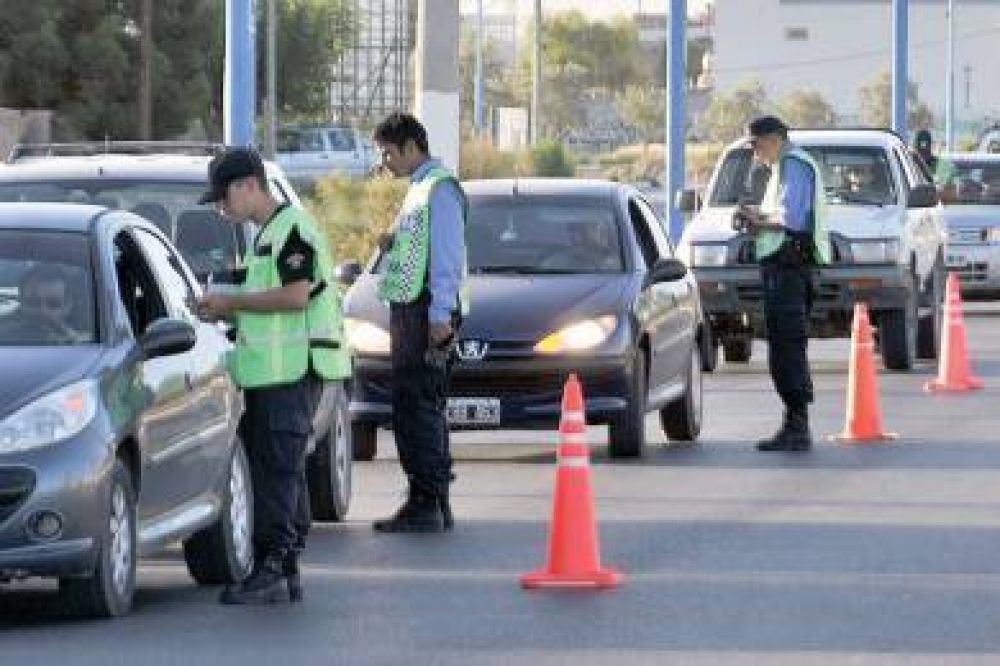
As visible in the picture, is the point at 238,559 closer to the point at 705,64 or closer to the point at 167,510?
the point at 167,510

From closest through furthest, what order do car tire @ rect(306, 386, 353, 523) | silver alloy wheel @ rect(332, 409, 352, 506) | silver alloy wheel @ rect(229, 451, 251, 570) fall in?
1. silver alloy wheel @ rect(229, 451, 251, 570)
2. car tire @ rect(306, 386, 353, 523)
3. silver alloy wheel @ rect(332, 409, 352, 506)

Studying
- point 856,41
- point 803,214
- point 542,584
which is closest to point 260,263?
point 542,584

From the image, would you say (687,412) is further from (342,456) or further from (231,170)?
(231,170)

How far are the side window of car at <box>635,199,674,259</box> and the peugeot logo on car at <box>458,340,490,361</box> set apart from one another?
2.12m

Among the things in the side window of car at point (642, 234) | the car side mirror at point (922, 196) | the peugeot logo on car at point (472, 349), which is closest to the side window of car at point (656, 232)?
the side window of car at point (642, 234)

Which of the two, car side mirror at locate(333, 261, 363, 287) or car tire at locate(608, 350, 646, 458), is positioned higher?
car side mirror at locate(333, 261, 363, 287)

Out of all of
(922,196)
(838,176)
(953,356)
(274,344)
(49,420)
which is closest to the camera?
(49,420)

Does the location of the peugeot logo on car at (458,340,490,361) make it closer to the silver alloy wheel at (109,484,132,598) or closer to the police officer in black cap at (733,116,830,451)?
the police officer in black cap at (733,116,830,451)

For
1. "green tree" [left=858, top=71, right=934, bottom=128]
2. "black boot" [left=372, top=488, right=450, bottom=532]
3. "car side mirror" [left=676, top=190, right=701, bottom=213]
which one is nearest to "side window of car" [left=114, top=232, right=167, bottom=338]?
"black boot" [left=372, top=488, right=450, bottom=532]

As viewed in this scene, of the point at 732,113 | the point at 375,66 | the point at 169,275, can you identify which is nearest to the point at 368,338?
the point at 169,275

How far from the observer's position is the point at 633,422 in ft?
61.1

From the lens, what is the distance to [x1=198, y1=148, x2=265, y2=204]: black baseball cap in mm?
11938

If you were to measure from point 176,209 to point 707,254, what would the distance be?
1023 centimetres

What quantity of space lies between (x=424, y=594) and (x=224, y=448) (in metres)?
1.02
